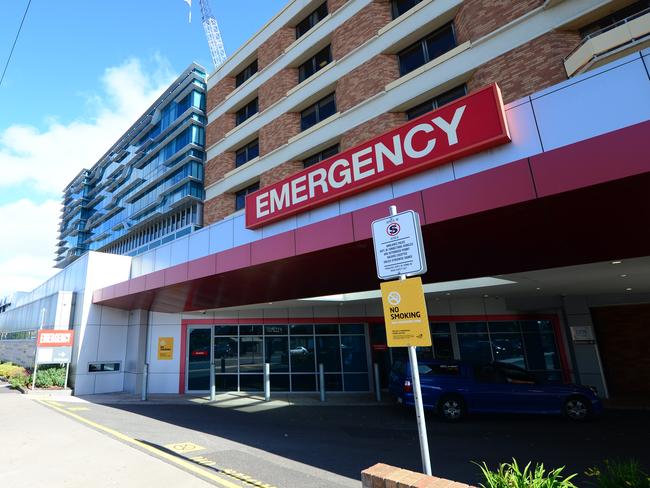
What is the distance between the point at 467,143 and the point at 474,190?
37.9 inches

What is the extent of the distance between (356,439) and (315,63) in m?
17.7

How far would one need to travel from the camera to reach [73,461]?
6797 millimetres

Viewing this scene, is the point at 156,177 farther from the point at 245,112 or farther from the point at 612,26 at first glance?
the point at 612,26

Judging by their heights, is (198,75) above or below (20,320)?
above

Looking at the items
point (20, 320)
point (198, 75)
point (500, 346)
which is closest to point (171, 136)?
point (198, 75)

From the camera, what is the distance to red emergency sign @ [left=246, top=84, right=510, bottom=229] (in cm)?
615

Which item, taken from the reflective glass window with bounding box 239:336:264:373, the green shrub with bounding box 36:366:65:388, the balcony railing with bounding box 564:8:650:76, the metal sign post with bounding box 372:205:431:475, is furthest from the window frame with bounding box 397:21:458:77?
the green shrub with bounding box 36:366:65:388

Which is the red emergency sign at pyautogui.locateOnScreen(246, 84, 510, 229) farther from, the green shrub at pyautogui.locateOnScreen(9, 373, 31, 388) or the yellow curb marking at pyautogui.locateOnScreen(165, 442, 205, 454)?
the green shrub at pyautogui.locateOnScreen(9, 373, 31, 388)

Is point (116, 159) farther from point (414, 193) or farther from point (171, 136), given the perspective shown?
point (414, 193)

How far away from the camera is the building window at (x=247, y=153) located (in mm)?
22578

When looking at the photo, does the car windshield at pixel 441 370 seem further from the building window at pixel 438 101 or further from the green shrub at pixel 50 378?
the green shrub at pixel 50 378

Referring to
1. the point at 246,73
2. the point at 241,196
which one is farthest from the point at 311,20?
the point at 241,196

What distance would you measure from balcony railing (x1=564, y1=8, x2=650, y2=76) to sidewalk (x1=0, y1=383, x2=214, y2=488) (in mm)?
13994

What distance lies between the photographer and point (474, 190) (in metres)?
5.82
